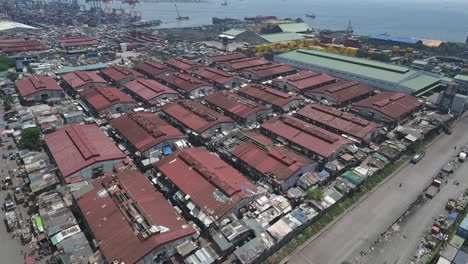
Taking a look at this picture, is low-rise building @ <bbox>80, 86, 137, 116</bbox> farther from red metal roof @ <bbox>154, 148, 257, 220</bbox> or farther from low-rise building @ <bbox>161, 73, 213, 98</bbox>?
red metal roof @ <bbox>154, 148, 257, 220</bbox>

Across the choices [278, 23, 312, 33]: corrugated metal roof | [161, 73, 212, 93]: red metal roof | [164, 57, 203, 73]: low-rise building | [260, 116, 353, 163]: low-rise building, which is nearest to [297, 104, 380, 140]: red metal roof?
[260, 116, 353, 163]: low-rise building

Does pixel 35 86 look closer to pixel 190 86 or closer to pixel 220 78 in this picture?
pixel 190 86

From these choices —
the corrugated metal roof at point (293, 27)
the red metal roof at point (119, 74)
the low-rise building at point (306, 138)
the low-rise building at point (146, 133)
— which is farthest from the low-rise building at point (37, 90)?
the corrugated metal roof at point (293, 27)

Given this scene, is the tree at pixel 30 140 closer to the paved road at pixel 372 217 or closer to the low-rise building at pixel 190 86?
the low-rise building at pixel 190 86

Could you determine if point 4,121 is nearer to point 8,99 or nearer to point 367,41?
point 8,99

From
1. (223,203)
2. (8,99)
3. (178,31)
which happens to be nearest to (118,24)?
(178,31)
